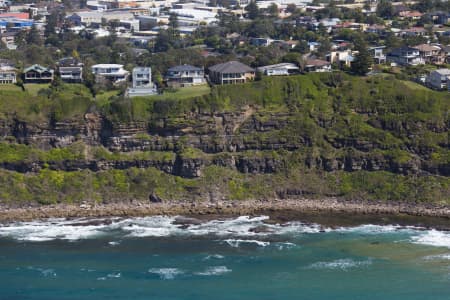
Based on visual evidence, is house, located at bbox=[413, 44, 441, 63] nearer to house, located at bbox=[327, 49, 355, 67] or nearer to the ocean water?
house, located at bbox=[327, 49, 355, 67]

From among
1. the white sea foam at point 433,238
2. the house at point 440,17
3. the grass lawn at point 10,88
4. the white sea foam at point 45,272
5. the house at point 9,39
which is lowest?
the white sea foam at point 45,272

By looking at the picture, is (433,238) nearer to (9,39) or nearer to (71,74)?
(71,74)

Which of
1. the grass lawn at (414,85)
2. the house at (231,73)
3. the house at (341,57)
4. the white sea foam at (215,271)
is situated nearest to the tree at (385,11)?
the house at (341,57)

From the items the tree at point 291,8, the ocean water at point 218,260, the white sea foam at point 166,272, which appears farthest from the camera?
the tree at point 291,8

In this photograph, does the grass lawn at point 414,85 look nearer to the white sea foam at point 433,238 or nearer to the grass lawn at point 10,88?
the white sea foam at point 433,238

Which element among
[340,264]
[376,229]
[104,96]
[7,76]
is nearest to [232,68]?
[104,96]

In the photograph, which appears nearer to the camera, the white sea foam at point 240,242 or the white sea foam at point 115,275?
the white sea foam at point 115,275

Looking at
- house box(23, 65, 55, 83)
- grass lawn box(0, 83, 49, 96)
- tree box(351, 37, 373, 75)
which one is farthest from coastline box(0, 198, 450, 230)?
house box(23, 65, 55, 83)
